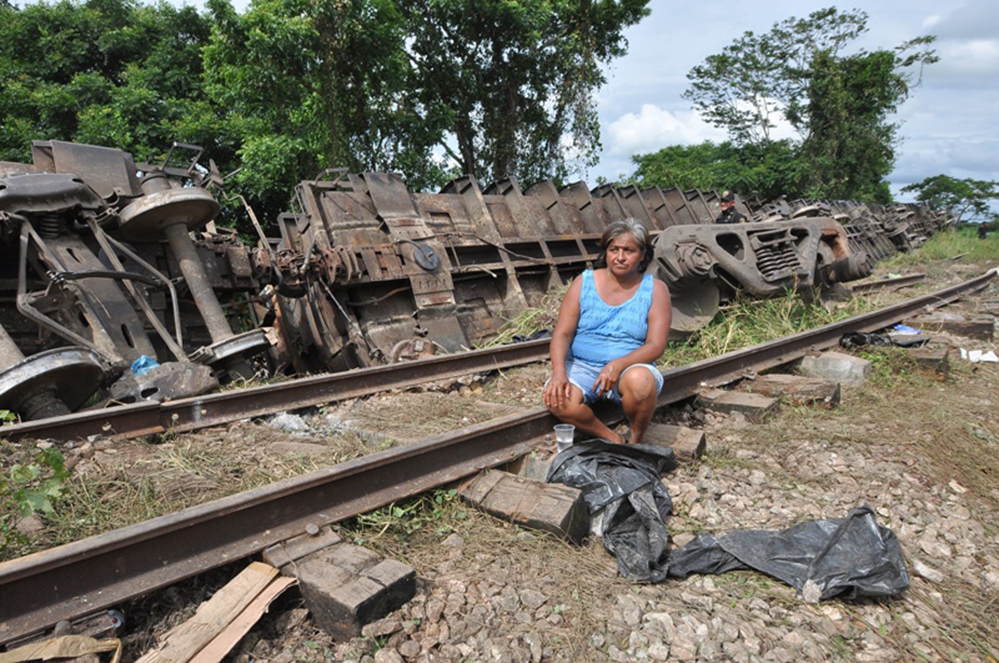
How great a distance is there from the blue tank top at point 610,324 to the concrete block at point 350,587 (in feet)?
5.94

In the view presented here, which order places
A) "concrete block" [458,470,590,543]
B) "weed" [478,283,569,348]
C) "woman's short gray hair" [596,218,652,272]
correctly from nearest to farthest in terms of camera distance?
1. "concrete block" [458,470,590,543]
2. "woman's short gray hair" [596,218,652,272]
3. "weed" [478,283,569,348]

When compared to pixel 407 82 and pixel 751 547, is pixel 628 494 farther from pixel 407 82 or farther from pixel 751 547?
pixel 407 82

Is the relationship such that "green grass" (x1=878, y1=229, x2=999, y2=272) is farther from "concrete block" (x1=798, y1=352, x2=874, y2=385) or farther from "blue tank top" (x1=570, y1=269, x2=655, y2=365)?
"blue tank top" (x1=570, y1=269, x2=655, y2=365)

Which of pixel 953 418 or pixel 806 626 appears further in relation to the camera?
pixel 953 418

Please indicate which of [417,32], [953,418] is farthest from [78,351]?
[417,32]

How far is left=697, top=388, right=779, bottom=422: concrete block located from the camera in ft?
14.2

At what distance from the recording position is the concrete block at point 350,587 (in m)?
2.07

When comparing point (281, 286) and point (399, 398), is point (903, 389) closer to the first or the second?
point (399, 398)

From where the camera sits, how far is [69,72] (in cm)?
2002

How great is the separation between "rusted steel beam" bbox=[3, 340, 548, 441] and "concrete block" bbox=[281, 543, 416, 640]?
2.19 metres

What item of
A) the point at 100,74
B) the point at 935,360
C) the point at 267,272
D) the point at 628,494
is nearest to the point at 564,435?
the point at 628,494

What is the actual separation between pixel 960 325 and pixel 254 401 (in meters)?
7.75

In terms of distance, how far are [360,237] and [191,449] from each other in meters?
4.27

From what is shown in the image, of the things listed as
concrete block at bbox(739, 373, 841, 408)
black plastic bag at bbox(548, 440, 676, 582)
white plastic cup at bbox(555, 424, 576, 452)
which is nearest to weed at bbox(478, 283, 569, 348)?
concrete block at bbox(739, 373, 841, 408)
